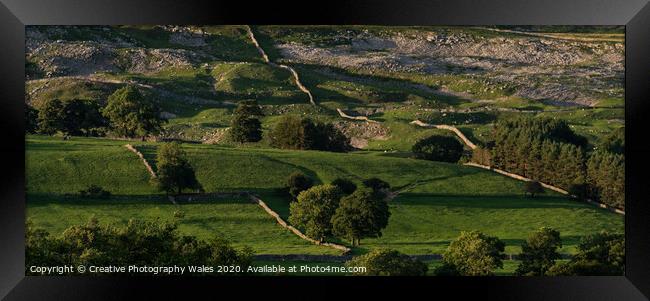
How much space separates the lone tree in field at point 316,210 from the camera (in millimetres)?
39500

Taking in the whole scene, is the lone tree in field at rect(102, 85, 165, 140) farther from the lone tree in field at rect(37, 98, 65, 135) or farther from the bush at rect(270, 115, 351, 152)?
the bush at rect(270, 115, 351, 152)

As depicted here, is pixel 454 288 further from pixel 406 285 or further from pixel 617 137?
pixel 617 137

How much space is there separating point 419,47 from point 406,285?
62.0 metres

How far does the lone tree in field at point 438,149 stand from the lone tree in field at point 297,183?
10.3 m

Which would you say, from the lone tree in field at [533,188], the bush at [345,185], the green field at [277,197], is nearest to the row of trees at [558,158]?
the lone tree in field at [533,188]

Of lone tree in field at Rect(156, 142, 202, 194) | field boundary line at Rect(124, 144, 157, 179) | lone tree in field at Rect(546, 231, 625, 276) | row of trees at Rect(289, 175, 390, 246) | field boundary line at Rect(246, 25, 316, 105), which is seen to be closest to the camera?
lone tree in field at Rect(546, 231, 625, 276)

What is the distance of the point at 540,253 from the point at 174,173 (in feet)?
66.2

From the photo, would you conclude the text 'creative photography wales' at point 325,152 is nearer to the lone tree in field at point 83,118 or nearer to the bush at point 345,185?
the lone tree in field at point 83,118

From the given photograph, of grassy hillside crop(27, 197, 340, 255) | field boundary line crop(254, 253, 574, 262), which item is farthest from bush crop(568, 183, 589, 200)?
grassy hillside crop(27, 197, 340, 255)

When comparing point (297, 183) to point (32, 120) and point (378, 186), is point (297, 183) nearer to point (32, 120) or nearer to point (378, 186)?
point (378, 186)

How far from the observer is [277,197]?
164 ft

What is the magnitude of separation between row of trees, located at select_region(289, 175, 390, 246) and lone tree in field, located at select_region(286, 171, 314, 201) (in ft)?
16.0

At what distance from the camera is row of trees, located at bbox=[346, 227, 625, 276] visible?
28172 millimetres
